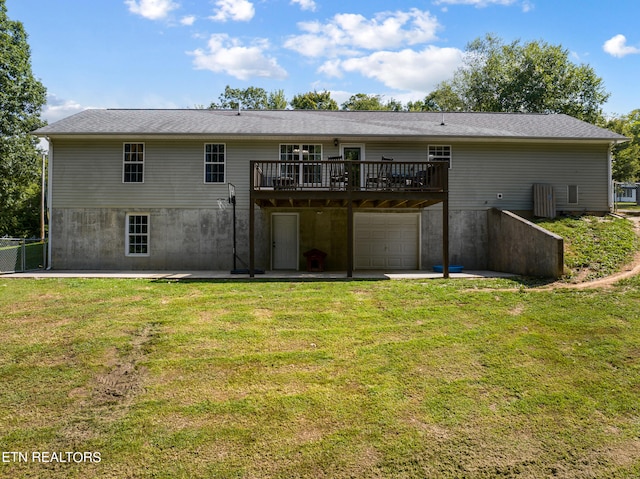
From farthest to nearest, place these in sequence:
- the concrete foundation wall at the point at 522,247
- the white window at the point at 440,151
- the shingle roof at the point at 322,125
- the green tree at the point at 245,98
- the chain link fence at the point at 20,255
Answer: the green tree at the point at 245,98 → the white window at the point at 440,151 → the shingle roof at the point at 322,125 → the chain link fence at the point at 20,255 → the concrete foundation wall at the point at 522,247

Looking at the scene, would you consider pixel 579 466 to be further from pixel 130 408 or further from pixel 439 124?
pixel 439 124

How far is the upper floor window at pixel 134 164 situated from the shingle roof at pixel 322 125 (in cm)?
64

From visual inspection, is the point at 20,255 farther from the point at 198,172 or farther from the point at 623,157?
the point at 623,157

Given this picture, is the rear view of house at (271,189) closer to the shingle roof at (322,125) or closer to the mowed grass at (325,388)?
the shingle roof at (322,125)

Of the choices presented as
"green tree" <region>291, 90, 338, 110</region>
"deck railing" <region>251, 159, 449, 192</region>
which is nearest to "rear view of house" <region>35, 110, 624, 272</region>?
"deck railing" <region>251, 159, 449, 192</region>

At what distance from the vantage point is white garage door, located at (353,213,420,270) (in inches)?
577

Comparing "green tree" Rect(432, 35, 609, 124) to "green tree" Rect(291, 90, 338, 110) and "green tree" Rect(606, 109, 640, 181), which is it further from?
"green tree" Rect(291, 90, 338, 110)

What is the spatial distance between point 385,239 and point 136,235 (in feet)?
30.4

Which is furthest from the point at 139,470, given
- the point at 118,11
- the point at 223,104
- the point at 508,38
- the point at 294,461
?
the point at 223,104

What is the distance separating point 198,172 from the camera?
14.0 meters

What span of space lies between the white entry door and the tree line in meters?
10.00

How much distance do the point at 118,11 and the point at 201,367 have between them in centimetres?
1146

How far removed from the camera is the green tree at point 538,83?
98.4 feet

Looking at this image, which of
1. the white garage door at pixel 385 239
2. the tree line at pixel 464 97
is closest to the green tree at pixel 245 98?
the tree line at pixel 464 97
